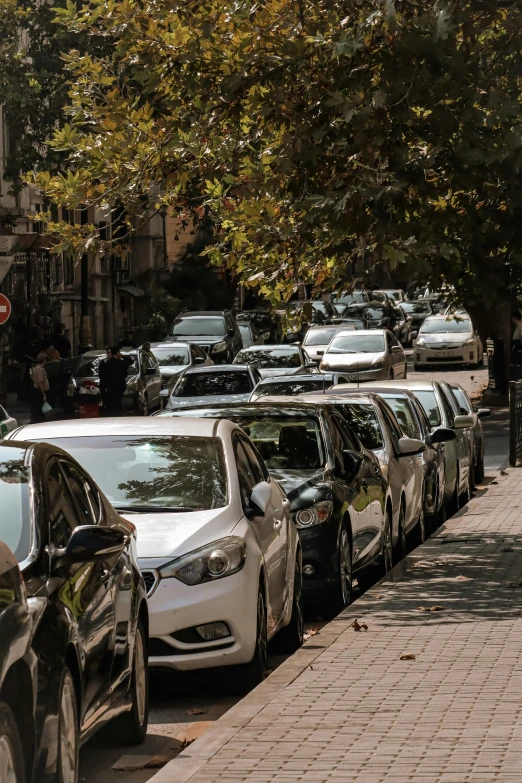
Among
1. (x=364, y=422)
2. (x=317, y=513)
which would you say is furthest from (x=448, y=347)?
(x=317, y=513)

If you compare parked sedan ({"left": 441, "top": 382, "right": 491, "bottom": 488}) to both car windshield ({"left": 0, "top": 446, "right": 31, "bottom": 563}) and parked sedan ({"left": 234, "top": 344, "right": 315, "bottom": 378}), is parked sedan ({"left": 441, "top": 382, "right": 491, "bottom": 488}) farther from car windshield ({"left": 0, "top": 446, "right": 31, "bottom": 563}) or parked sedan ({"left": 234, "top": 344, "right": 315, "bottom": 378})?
car windshield ({"left": 0, "top": 446, "right": 31, "bottom": 563})

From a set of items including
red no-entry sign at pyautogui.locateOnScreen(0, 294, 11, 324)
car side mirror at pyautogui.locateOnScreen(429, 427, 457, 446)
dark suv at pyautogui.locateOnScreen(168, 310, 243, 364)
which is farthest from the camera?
dark suv at pyautogui.locateOnScreen(168, 310, 243, 364)

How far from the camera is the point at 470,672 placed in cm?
784

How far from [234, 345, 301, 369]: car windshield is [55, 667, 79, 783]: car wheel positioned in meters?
27.0

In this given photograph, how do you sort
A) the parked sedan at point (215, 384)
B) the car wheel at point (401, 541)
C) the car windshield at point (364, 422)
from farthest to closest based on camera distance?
the parked sedan at point (215, 384), the car windshield at point (364, 422), the car wheel at point (401, 541)

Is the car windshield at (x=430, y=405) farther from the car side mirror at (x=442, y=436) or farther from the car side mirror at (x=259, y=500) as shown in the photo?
the car side mirror at (x=259, y=500)

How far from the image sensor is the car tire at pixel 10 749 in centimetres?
453

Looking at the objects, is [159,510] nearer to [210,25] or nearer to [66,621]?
[66,621]

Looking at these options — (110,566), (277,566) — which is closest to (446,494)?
(277,566)

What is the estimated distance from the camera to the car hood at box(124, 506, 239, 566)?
8.07 meters

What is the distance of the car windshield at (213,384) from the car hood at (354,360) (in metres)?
12.4

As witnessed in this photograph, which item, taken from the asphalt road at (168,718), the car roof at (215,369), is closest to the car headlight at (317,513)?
the asphalt road at (168,718)

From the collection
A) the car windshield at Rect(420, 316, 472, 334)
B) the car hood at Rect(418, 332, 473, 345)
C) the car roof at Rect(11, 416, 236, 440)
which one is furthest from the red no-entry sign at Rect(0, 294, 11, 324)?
the car windshield at Rect(420, 316, 472, 334)

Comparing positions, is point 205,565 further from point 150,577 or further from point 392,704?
point 392,704
